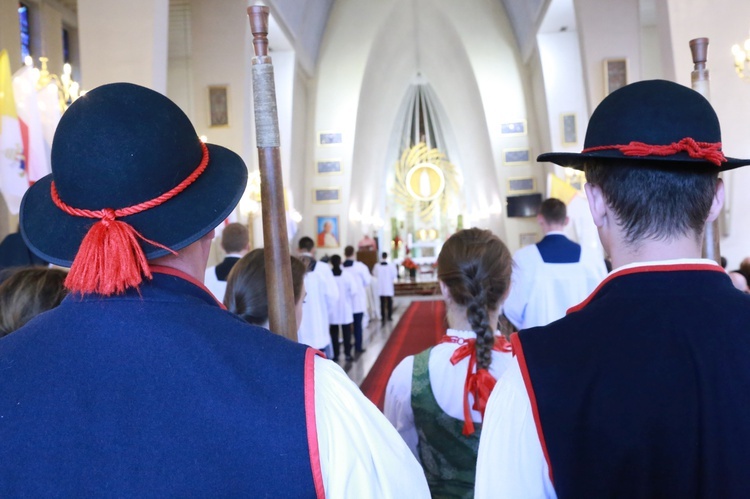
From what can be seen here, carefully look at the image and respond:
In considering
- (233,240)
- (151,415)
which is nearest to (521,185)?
(233,240)

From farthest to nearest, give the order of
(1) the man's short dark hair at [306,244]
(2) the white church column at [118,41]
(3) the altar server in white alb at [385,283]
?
(3) the altar server in white alb at [385,283] < (1) the man's short dark hair at [306,244] < (2) the white church column at [118,41]

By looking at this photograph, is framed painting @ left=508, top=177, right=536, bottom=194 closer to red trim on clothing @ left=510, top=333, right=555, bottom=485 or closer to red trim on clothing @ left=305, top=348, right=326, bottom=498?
red trim on clothing @ left=510, top=333, right=555, bottom=485

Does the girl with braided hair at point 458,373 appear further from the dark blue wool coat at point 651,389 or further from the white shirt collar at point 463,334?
the dark blue wool coat at point 651,389

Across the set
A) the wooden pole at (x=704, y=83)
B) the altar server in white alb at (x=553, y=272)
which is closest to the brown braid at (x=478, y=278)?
the wooden pole at (x=704, y=83)

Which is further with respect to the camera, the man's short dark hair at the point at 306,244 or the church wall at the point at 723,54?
the man's short dark hair at the point at 306,244

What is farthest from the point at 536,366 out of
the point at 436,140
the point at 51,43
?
the point at 436,140

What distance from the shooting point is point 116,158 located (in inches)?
42.2

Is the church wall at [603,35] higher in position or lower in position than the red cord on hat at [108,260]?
higher

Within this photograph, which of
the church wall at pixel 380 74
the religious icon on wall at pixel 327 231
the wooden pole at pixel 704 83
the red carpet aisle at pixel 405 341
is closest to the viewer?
the wooden pole at pixel 704 83

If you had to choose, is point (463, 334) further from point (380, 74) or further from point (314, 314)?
point (380, 74)

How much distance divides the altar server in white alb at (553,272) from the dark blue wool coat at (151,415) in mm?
3806

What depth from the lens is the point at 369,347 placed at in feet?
35.6

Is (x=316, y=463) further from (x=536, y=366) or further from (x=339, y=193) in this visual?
(x=339, y=193)

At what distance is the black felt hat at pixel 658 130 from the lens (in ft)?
3.70
